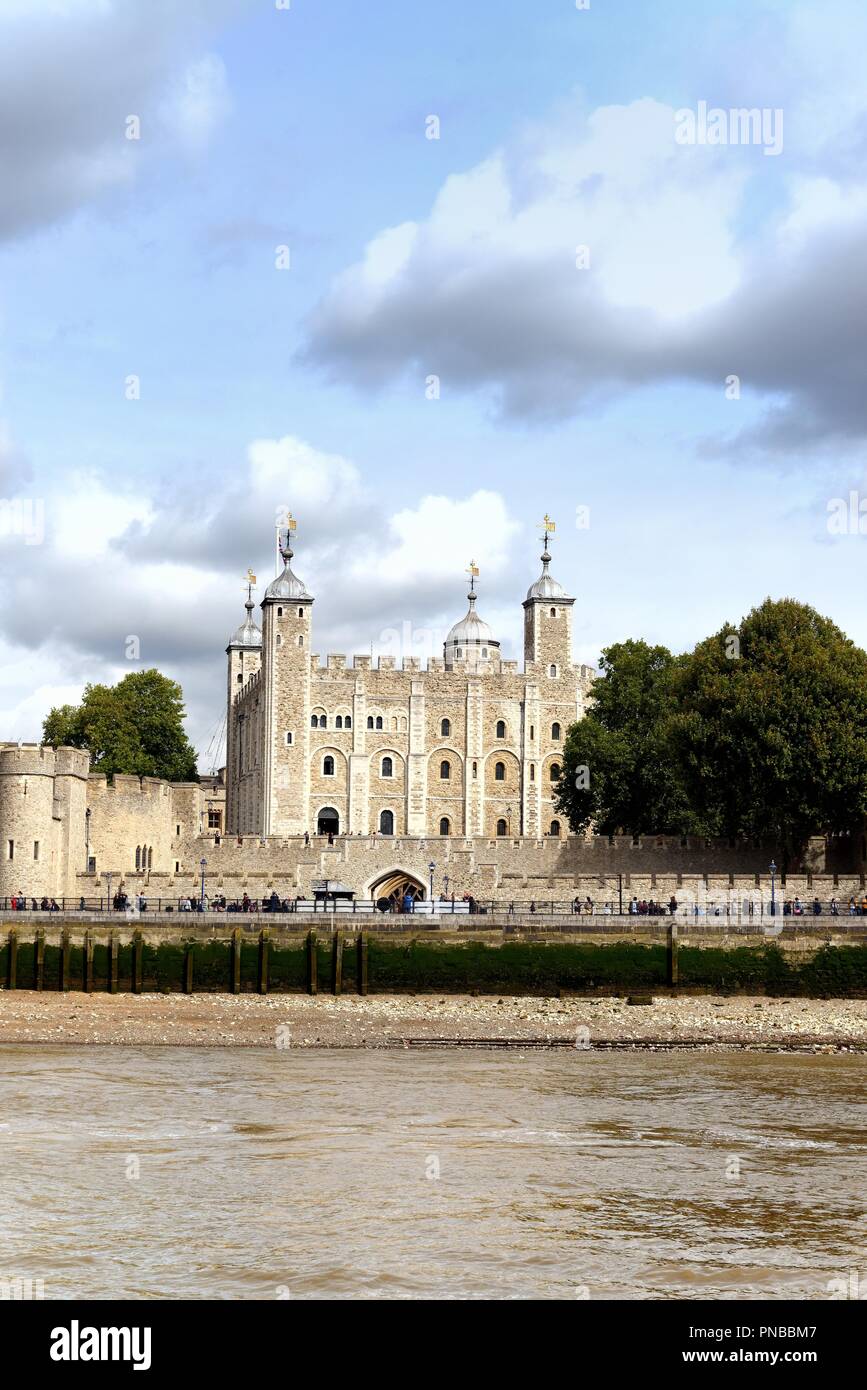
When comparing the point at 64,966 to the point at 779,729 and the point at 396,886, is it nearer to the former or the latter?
the point at 396,886

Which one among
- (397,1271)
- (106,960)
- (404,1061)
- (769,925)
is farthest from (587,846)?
(397,1271)

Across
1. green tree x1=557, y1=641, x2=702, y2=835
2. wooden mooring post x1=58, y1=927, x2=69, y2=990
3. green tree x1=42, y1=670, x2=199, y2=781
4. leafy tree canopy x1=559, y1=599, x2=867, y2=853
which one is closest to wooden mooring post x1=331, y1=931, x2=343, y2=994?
wooden mooring post x1=58, y1=927, x2=69, y2=990

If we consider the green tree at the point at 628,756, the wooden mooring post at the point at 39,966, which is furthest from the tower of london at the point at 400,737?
the wooden mooring post at the point at 39,966

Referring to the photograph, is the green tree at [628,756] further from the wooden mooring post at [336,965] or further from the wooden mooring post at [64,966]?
the wooden mooring post at [64,966]

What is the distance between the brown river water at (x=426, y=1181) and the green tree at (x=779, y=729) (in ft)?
82.1

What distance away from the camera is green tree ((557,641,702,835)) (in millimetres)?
62125

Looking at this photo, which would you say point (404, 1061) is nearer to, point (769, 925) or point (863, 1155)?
point (863, 1155)

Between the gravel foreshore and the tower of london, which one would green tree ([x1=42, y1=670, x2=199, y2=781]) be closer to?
the tower of london

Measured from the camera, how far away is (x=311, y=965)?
39.0 metres

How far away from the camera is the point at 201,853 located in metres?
58.8

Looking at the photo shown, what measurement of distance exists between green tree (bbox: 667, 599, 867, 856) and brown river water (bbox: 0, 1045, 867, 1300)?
25.0 meters

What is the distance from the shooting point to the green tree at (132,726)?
257 feet

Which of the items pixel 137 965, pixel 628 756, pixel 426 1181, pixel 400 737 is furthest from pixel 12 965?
pixel 400 737
